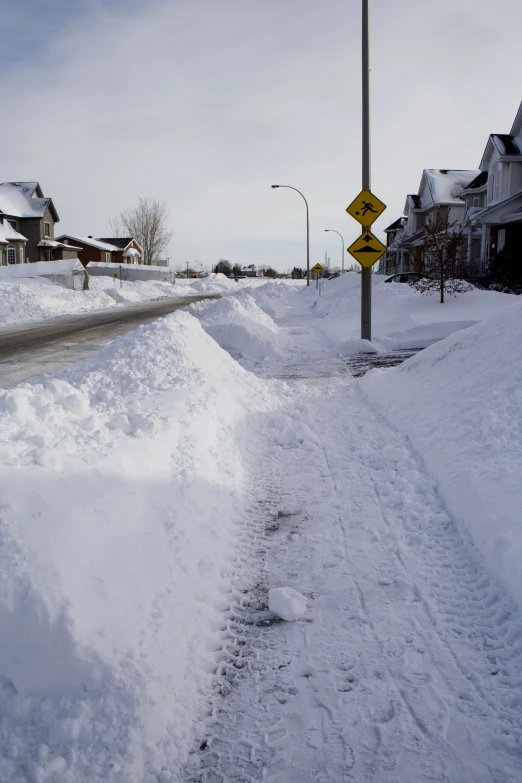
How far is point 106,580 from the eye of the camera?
3.15 m

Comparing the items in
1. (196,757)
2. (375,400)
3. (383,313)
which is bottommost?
(196,757)

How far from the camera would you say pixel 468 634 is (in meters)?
3.21

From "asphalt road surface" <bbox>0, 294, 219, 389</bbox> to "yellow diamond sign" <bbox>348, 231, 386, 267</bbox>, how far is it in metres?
6.82

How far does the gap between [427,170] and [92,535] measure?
176 feet

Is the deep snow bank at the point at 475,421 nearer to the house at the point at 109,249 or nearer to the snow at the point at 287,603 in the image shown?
the snow at the point at 287,603

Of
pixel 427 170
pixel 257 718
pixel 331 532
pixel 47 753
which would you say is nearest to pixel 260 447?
pixel 331 532

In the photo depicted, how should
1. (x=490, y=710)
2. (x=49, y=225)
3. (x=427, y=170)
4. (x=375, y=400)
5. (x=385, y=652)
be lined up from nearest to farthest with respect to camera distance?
(x=490, y=710), (x=385, y=652), (x=375, y=400), (x=427, y=170), (x=49, y=225)

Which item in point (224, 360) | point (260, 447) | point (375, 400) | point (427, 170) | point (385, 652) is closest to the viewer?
point (385, 652)

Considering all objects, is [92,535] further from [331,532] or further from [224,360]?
[224,360]

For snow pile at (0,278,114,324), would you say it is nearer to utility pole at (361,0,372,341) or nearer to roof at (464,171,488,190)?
utility pole at (361,0,372,341)

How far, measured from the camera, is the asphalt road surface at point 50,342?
12.0m

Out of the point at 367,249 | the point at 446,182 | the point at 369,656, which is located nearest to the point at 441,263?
the point at 367,249

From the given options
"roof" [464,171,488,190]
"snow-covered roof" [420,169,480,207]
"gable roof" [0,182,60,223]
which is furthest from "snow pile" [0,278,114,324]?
"snow-covered roof" [420,169,480,207]

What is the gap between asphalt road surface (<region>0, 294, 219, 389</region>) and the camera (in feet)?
39.2
